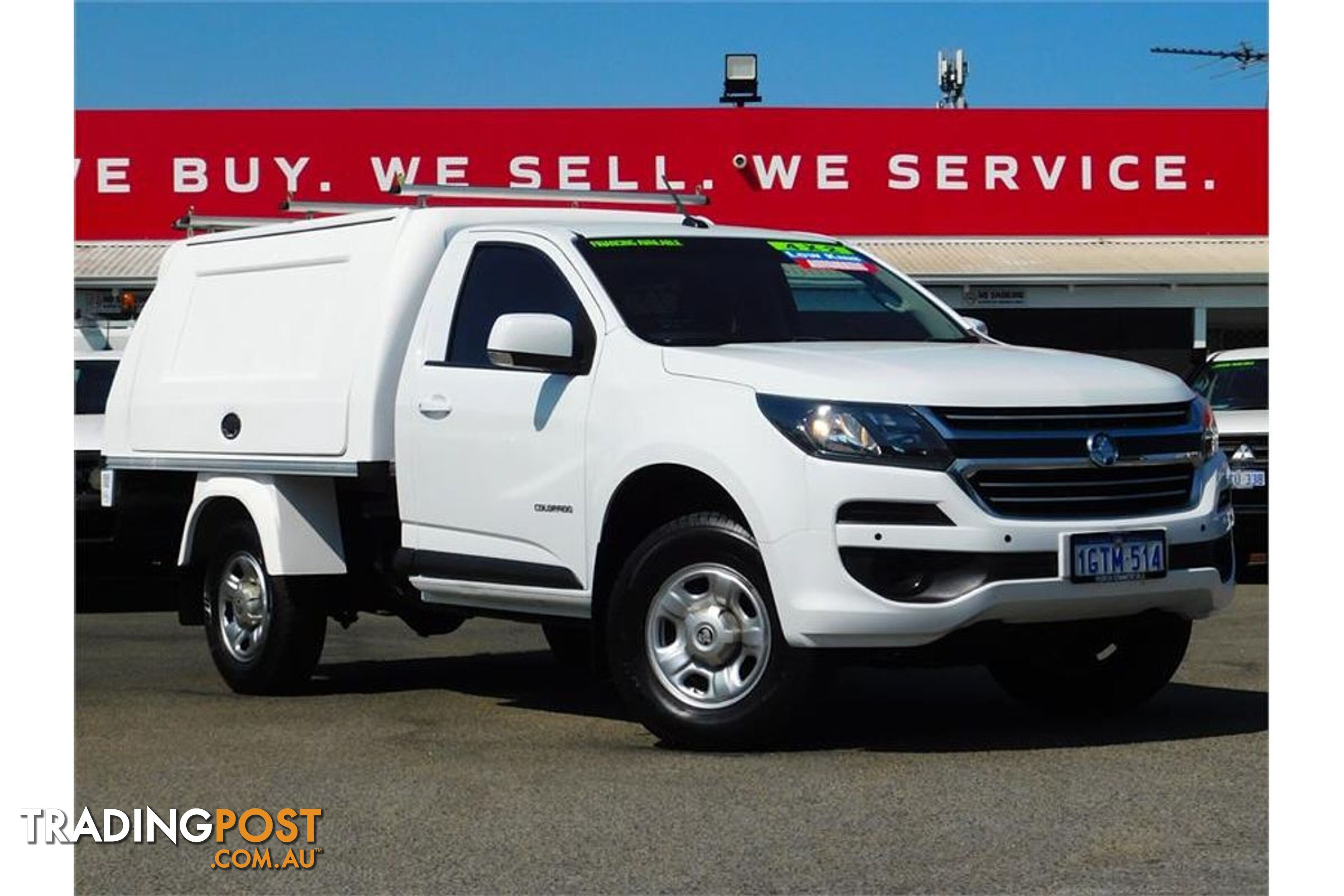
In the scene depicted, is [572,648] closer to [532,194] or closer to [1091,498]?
[532,194]

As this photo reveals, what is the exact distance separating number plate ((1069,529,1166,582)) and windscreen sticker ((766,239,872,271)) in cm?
210

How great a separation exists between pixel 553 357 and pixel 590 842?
2651 millimetres

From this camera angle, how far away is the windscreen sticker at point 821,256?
9.21m

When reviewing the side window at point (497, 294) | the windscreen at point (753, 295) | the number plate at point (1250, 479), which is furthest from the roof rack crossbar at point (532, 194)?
the number plate at point (1250, 479)

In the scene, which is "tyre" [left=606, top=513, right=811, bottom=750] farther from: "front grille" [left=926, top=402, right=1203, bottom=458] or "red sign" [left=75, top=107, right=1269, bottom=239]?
"red sign" [left=75, top=107, right=1269, bottom=239]

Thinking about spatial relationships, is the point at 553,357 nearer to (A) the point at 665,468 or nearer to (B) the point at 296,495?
(A) the point at 665,468

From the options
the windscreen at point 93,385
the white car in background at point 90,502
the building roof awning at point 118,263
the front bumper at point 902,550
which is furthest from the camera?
the building roof awning at point 118,263

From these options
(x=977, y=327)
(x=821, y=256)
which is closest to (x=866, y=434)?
(x=821, y=256)

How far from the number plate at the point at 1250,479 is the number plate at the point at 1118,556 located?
336 inches

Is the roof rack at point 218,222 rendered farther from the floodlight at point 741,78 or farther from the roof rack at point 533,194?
the floodlight at point 741,78

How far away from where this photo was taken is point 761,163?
2908 centimetres

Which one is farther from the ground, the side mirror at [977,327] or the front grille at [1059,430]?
the side mirror at [977,327]

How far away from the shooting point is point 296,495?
9.68 m

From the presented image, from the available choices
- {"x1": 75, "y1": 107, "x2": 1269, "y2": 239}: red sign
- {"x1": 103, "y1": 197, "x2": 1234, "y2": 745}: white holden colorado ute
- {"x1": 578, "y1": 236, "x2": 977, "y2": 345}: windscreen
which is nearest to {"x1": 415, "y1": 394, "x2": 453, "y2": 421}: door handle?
{"x1": 103, "y1": 197, "x2": 1234, "y2": 745}: white holden colorado ute
